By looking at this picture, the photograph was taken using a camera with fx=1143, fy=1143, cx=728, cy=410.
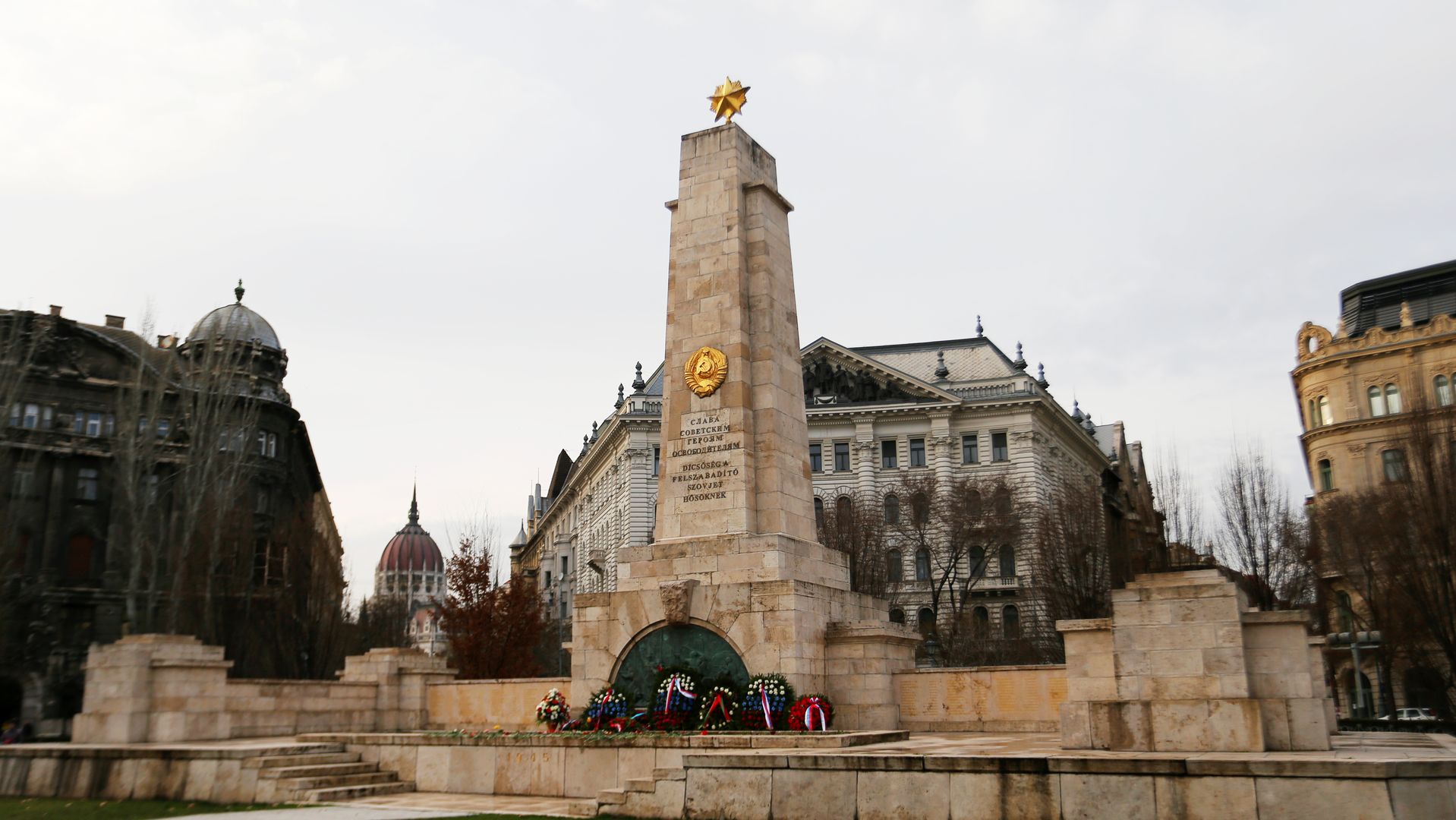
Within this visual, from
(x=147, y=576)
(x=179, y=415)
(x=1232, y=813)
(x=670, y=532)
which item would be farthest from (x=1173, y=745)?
(x=179, y=415)

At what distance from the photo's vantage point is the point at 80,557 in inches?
2117

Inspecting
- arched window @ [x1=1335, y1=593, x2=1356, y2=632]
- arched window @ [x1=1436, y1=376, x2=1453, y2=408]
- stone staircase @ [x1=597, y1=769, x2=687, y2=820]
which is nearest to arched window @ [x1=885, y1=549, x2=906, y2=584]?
arched window @ [x1=1335, y1=593, x2=1356, y2=632]

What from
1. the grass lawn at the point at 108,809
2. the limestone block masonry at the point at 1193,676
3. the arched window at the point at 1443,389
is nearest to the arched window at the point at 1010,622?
the arched window at the point at 1443,389

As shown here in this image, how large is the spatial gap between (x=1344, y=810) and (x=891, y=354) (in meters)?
70.3

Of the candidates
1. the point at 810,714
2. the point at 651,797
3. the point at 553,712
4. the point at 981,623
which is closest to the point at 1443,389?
the point at 981,623

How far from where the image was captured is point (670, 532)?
19.7 meters

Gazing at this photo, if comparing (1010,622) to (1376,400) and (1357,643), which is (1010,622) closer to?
(1376,400)

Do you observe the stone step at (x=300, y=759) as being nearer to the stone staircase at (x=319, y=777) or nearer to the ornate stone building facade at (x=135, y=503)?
the stone staircase at (x=319, y=777)

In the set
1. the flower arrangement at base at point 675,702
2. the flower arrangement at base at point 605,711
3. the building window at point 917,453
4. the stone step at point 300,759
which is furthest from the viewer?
the building window at point 917,453

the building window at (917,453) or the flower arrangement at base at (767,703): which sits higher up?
the building window at (917,453)

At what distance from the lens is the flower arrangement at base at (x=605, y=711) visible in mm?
Result: 18094

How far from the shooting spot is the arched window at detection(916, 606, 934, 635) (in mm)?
52531

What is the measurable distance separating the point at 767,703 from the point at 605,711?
2856mm

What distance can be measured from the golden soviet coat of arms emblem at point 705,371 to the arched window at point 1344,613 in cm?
→ 2628
